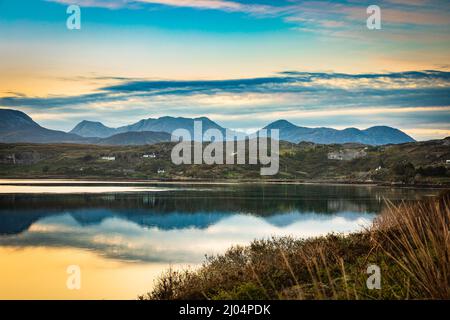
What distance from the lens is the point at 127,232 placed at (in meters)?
57.4

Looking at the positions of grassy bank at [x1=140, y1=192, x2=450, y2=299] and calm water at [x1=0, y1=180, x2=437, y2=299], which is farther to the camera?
calm water at [x1=0, y1=180, x2=437, y2=299]

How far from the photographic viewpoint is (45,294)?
29.1m

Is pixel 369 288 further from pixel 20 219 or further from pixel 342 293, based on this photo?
pixel 20 219

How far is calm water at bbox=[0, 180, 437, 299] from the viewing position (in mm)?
32375

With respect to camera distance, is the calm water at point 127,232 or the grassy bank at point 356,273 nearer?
the grassy bank at point 356,273

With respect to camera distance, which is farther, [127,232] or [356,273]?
[127,232]

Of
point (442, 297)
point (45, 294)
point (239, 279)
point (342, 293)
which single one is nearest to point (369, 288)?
point (342, 293)

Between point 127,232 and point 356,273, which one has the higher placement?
point 356,273

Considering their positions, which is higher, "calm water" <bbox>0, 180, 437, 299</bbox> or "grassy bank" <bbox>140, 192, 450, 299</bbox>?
"grassy bank" <bbox>140, 192, 450, 299</bbox>

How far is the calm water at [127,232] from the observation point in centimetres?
3238
